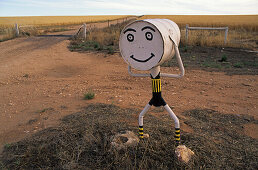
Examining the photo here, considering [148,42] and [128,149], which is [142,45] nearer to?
[148,42]

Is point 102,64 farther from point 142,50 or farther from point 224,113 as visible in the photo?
point 142,50

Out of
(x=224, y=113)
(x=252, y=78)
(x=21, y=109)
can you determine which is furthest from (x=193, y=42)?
(x=21, y=109)

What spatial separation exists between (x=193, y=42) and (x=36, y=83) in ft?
Result: 29.5

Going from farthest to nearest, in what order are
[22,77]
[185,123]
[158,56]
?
[22,77], [185,123], [158,56]

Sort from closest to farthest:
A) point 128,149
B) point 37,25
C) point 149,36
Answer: point 149,36, point 128,149, point 37,25

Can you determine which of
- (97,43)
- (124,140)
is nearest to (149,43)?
(124,140)

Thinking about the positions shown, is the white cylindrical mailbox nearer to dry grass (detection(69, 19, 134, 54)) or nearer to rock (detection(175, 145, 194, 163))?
rock (detection(175, 145, 194, 163))

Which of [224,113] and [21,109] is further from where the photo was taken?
[21,109]

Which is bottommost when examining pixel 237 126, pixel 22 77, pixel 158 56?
pixel 237 126

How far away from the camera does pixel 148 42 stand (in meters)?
2.37

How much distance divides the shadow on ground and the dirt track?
334 millimetres

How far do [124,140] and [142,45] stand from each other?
1.34 meters

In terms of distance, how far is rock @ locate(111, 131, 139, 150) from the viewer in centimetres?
280

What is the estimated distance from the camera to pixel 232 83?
606cm
